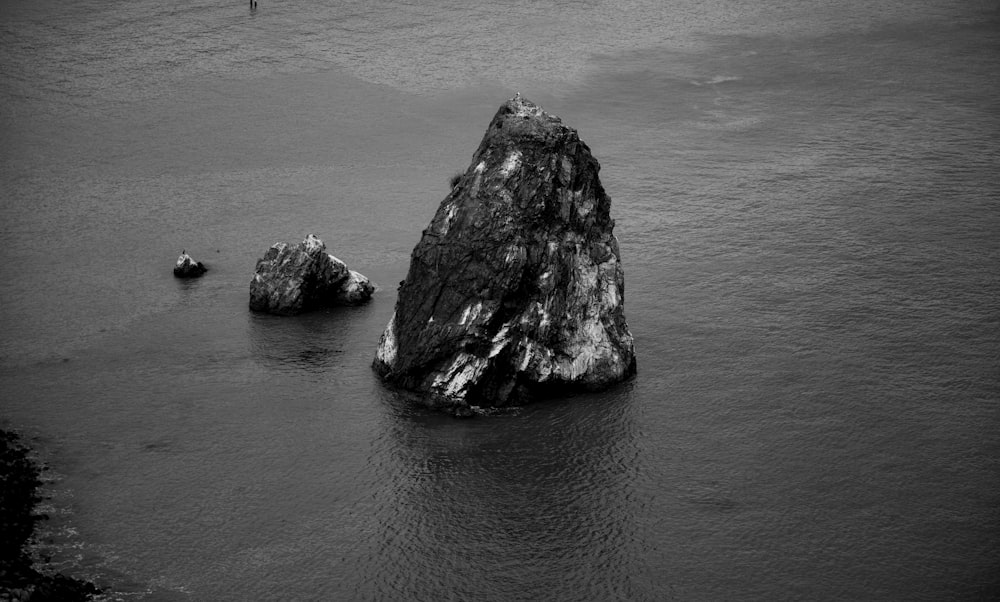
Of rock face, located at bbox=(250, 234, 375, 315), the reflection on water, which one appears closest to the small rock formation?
rock face, located at bbox=(250, 234, 375, 315)

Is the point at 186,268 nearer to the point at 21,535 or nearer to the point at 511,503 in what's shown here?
the point at 21,535

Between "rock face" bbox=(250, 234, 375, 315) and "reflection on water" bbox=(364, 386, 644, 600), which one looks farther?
"rock face" bbox=(250, 234, 375, 315)

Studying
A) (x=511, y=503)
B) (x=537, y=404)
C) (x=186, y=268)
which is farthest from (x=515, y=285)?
(x=186, y=268)

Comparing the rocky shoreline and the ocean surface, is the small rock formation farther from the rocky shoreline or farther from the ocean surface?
the rocky shoreline

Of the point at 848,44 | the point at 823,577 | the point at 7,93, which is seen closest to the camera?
the point at 823,577

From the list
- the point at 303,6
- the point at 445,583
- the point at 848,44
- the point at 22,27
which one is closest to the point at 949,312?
the point at 445,583

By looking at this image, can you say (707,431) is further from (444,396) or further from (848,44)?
(848,44)
